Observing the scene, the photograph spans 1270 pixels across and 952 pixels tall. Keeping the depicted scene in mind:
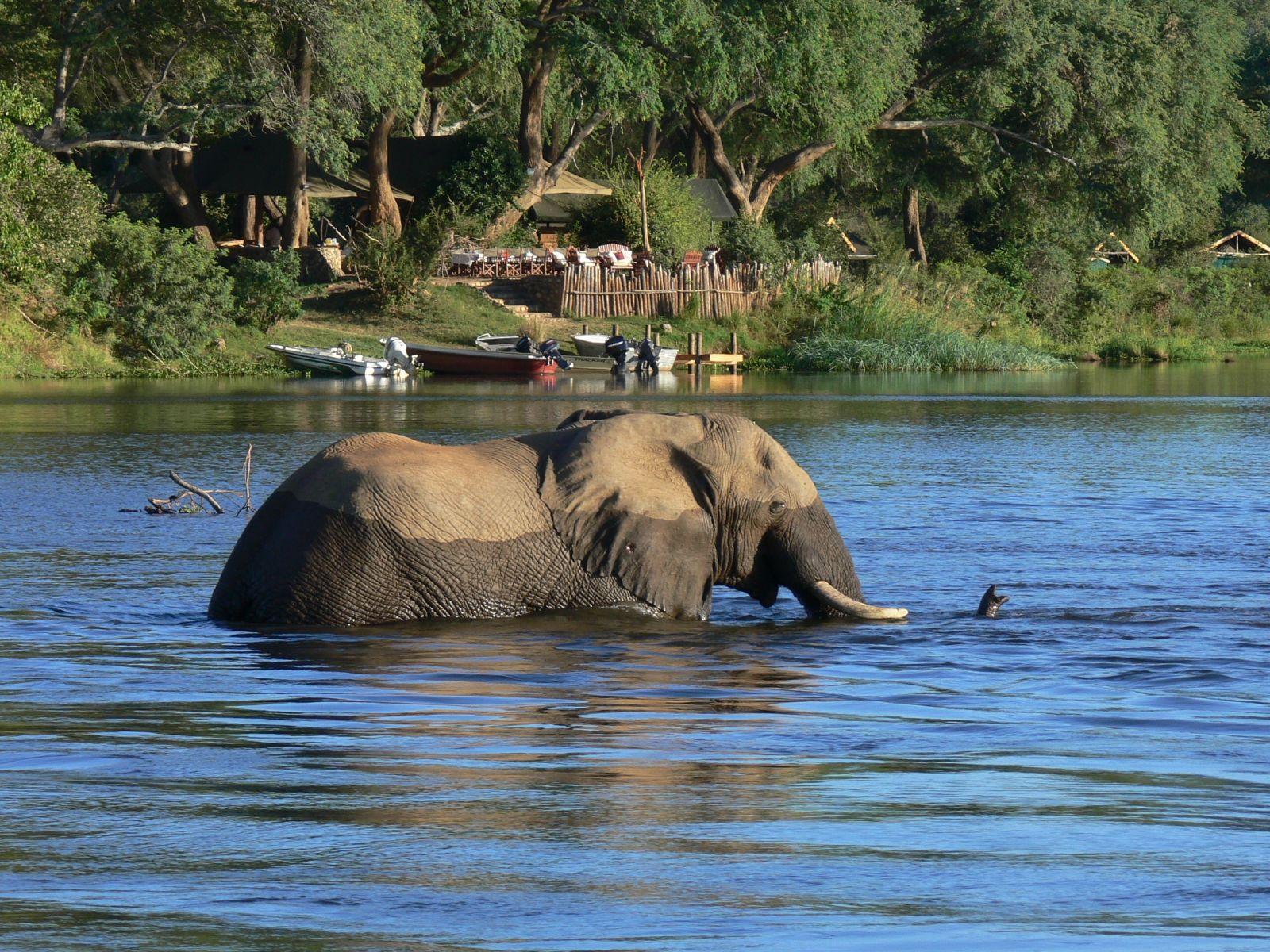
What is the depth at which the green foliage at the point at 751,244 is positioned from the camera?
55938mm

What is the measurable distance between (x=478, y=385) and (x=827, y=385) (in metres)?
7.42

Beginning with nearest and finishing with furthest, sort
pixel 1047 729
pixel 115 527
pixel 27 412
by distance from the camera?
1. pixel 1047 729
2. pixel 115 527
3. pixel 27 412

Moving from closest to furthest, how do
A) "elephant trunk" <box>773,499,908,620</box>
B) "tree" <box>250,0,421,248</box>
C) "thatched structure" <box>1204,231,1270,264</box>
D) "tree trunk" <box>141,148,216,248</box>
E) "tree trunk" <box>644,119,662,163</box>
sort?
"elephant trunk" <box>773,499,908,620</box>, "tree" <box>250,0,421,248</box>, "tree trunk" <box>141,148,216,248</box>, "tree trunk" <box>644,119,662,163</box>, "thatched structure" <box>1204,231,1270,264</box>

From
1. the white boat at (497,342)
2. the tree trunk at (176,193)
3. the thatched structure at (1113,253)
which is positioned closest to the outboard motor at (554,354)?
the white boat at (497,342)

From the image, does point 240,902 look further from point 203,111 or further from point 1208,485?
point 203,111

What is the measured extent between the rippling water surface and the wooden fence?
36.5 meters

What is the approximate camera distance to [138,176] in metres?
52.7

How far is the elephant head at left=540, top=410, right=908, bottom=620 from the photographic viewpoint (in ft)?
32.8

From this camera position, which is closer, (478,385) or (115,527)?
(115,527)

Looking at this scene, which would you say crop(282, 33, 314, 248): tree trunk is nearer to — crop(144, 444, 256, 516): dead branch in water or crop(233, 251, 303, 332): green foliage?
crop(233, 251, 303, 332): green foliage

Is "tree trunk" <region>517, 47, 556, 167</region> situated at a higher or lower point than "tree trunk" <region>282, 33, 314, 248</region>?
higher

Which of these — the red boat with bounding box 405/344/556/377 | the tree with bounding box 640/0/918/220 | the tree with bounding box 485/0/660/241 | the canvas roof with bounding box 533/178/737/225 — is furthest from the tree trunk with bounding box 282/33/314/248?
the tree with bounding box 640/0/918/220

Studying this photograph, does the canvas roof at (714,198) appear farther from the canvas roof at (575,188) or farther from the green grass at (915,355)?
the green grass at (915,355)

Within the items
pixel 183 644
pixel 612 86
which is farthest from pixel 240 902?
pixel 612 86
